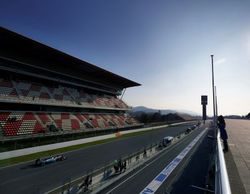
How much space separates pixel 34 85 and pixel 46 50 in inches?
245

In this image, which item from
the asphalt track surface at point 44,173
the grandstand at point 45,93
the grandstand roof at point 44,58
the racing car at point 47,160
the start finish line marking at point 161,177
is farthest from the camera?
A: the grandstand roof at point 44,58

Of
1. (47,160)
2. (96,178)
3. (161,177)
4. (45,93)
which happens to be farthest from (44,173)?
(45,93)

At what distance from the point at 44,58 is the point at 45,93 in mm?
6257

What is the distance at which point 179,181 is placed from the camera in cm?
1762

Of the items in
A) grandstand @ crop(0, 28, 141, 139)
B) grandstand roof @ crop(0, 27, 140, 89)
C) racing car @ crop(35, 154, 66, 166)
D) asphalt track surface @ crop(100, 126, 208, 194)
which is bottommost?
asphalt track surface @ crop(100, 126, 208, 194)

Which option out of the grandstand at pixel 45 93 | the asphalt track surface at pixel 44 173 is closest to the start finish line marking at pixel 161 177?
the asphalt track surface at pixel 44 173

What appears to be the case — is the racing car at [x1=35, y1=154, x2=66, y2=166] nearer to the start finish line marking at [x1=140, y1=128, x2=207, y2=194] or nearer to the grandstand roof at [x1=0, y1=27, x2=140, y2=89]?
the start finish line marking at [x1=140, y1=128, x2=207, y2=194]

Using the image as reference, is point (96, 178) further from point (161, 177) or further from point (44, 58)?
point (44, 58)

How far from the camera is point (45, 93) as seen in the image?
3669 cm

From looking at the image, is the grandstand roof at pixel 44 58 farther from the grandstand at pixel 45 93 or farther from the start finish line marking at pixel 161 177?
the start finish line marking at pixel 161 177

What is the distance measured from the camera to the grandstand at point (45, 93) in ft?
95.9

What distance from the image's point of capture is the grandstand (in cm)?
2923

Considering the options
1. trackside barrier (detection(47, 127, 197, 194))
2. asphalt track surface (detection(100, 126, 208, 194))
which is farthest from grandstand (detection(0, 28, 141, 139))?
asphalt track surface (detection(100, 126, 208, 194))

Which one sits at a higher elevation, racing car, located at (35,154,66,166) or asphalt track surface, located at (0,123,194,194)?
racing car, located at (35,154,66,166)
